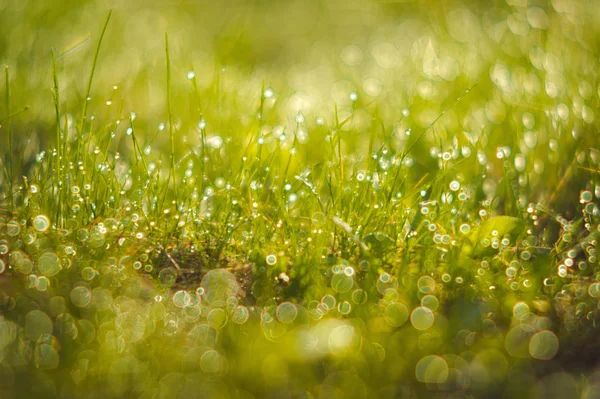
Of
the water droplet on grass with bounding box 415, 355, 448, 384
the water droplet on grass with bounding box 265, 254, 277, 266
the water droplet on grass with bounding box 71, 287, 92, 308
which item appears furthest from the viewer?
the water droplet on grass with bounding box 265, 254, 277, 266

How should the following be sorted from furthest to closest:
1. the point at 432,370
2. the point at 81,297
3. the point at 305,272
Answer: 1. the point at 305,272
2. the point at 81,297
3. the point at 432,370

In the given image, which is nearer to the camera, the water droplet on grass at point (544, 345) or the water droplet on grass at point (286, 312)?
the water droplet on grass at point (544, 345)

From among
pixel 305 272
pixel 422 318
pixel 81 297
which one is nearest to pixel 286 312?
pixel 305 272

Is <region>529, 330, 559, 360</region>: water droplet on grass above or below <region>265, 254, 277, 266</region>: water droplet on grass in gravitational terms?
above

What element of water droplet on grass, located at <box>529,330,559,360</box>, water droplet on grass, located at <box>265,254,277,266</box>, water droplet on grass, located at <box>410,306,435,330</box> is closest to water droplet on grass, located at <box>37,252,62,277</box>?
water droplet on grass, located at <box>265,254,277,266</box>

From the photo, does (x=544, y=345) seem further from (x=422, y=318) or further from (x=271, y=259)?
(x=271, y=259)

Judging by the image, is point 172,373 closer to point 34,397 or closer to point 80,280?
point 34,397

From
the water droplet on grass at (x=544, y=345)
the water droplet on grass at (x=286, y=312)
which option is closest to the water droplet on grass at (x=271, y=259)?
the water droplet on grass at (x=286, y=312)

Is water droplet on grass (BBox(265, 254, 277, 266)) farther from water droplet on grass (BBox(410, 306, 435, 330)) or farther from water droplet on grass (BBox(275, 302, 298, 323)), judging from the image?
water droplet on grass (BBox(410, 306, 435, 330))

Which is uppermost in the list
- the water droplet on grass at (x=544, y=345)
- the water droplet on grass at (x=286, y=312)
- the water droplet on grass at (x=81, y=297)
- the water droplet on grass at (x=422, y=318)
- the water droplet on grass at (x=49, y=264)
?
the water droplet on grass at (x=544, y=345)

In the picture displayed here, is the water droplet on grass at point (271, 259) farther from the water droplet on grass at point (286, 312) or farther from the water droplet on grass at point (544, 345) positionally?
the water droplet on grass at point (544, 345)

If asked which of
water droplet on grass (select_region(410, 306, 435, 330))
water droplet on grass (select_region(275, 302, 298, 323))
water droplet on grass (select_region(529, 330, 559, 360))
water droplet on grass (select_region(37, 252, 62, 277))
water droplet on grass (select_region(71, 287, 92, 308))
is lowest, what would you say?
water droplet on grass (select_region(275, 302, 298, 323))

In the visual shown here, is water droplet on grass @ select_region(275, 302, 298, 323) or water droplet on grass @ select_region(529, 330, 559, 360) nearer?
water droplet on grass @ select_region(529, 330, 559, 360)
